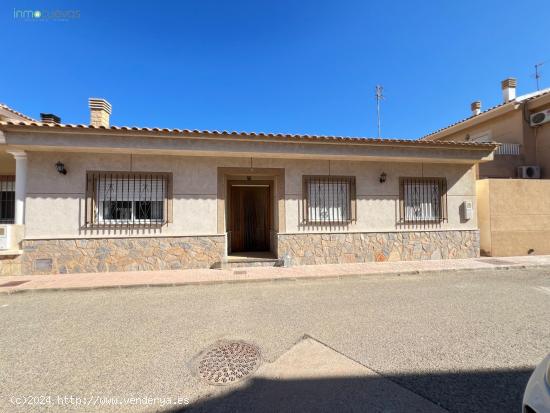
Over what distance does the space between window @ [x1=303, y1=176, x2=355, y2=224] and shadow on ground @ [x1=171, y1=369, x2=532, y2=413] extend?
5830 millimetres

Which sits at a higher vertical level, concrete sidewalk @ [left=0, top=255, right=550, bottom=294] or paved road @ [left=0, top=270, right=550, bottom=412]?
concrete sidewalk @ [left=0, top=255, right=550, bottom=294]

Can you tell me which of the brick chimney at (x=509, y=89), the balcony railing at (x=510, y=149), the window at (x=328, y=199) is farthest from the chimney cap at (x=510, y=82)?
the window at (x=328, y=199)

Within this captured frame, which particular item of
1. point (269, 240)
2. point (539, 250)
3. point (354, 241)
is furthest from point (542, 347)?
point (539, 250)

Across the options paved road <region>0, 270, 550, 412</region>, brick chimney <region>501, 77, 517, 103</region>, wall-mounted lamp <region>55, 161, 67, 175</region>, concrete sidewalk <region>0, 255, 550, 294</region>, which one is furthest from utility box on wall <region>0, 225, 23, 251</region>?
→ brick chimney <region>501, 77, 517, 103</region>

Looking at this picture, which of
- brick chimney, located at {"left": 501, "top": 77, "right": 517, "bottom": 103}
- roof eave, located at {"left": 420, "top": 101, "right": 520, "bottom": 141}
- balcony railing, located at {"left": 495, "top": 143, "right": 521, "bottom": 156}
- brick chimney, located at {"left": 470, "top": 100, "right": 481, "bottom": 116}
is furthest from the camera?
brick chimney, located at {"left": 470, "top": 100, "right": 481, "bottom": 116}

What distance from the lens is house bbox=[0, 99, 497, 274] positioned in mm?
6879

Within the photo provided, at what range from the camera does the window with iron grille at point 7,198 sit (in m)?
8.80

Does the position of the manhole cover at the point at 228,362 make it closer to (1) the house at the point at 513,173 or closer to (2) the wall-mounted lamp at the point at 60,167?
(2) the wall-mounted lamp at the point at 60,167

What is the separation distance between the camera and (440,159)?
8.41 meters

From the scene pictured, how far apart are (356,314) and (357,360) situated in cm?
143

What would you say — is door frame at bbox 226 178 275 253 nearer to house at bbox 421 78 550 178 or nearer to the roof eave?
house at bbox 421 78 550 178

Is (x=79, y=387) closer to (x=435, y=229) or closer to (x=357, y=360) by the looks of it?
(x=357, y=360)

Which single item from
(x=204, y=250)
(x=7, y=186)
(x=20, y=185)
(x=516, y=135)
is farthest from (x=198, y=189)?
(x=516, y=135)

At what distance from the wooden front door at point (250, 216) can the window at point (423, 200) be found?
194 inches
